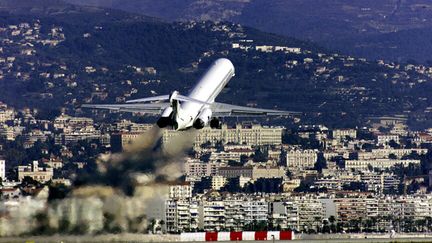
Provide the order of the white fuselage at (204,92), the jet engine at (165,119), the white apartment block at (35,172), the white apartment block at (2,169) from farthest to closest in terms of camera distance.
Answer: the white apartment block at (2,169), the white apartment block at (35,172), the white fuselage at (204,92), the jet engine at (165,119)

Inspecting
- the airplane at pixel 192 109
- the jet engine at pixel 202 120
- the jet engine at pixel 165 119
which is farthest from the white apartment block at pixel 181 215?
the jet engine at pixel 165 119

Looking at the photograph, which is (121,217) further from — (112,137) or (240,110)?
(112,137)

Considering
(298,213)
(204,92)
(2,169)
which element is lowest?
(298,213)

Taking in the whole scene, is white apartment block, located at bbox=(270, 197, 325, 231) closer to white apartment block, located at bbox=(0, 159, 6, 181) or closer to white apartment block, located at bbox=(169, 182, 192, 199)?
white apartment block, located at bbox=(169, 182, 192, 199)

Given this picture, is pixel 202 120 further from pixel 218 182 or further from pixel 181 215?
pixel 218 182

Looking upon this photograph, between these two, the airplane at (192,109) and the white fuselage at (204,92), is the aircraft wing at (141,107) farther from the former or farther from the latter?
the white fuselage at (204,92)

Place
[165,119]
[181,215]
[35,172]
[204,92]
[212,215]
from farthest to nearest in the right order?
[35,172]
[212,215]
[181,215]
[204,92]
[165,119]

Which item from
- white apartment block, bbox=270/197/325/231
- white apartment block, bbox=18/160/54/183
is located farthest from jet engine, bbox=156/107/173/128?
white apartment block, bbox=18/160/54/183

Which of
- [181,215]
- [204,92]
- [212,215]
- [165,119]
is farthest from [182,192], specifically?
[165,119]

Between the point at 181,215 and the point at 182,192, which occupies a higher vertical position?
the point at 182,192

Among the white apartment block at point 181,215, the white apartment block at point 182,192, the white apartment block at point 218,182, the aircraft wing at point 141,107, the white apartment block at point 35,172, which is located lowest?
the white apartment block at point 181,215
